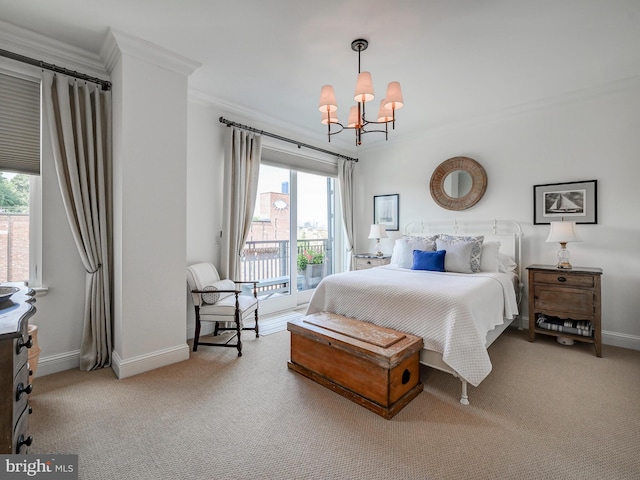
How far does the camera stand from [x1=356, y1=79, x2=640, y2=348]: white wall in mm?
3227

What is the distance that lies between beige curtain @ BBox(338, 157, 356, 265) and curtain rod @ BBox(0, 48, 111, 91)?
3.47 meters

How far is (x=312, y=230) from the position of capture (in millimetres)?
5250

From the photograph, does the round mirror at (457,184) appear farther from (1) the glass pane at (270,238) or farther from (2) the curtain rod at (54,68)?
(2) the curtain rod at (54,68)

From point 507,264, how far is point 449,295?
6.19 ft

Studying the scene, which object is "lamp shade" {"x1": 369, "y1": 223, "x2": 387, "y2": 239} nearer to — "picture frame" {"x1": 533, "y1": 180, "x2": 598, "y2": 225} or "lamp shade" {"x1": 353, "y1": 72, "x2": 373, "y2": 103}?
"picture frame" {"x1": 533, "y1": 180, "x2": 598, "y2": 225}

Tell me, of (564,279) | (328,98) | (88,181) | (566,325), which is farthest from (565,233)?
(88,181)

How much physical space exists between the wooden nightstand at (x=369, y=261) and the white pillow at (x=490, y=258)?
1.43 m

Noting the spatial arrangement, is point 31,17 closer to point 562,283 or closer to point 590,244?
point 562,283

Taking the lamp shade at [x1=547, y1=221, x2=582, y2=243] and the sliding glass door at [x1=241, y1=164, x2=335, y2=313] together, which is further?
the sliding glass door at [x1=241, y1=164, x2=335, y2=313]

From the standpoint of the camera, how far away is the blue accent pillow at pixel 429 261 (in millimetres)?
3559

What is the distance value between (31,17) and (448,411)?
163 inches

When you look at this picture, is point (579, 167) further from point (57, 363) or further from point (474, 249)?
point (57, 363)

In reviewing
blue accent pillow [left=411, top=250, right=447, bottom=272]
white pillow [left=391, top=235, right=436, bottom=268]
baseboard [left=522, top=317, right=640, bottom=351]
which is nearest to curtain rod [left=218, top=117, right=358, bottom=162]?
white pillow [left=391, top=235, right=436, bottom=268]

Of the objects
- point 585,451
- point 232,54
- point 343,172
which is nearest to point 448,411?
point 585,451
